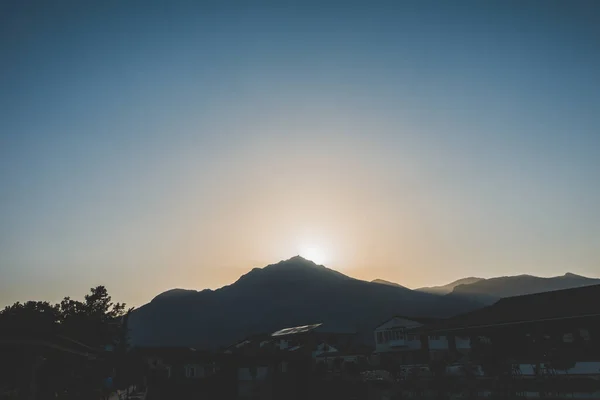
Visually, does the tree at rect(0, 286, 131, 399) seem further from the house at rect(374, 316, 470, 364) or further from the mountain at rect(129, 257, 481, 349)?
the mountain at rect(129, 257, 481, 349)

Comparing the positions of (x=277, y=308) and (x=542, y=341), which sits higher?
(x=277, y=308)

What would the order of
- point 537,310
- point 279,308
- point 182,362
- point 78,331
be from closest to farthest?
1. point 537,310
2. point 78,331
3. point 182,362
4. point 279,308

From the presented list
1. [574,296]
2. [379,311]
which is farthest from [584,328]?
[379,311]

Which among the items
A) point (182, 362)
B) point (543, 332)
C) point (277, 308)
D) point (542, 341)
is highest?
point (277, 308)

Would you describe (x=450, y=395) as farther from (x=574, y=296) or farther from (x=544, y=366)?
(x=574, y=296)

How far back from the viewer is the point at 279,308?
162 m

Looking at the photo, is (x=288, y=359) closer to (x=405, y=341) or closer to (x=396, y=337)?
(x=405, y=341)

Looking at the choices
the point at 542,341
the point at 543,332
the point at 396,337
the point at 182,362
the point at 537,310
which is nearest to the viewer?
the point at 537,310

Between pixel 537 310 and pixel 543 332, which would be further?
pixel 543 332

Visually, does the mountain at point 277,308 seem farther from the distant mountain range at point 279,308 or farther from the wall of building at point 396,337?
the wall of building at point 396,337

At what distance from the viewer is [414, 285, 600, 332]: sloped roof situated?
21250 millimetres

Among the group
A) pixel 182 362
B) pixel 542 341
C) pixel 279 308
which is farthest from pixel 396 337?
pixel 279 308

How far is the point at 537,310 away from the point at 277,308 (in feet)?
475

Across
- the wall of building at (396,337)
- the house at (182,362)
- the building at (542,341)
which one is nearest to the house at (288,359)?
the wall of building at (396,337)
